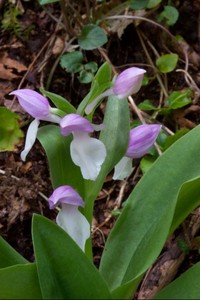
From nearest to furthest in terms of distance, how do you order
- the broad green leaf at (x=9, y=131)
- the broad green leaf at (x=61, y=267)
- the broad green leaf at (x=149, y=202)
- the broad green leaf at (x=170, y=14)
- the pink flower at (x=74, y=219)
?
the broad green leaf at (x=61, y=267), the pink flower at (x=74, y=219), the broad green leaf at (x=149, y=202), the broad green leaf at (x=9, y=131), the broad green leaf at (x=170, y=14)

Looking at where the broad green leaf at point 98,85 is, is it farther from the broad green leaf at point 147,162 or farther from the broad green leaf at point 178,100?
the broad green leaf at point 178,100

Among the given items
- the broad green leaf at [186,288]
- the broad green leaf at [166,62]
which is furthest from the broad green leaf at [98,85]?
the broad green leaf at [166,62]

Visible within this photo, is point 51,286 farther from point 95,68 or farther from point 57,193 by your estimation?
point 95,68

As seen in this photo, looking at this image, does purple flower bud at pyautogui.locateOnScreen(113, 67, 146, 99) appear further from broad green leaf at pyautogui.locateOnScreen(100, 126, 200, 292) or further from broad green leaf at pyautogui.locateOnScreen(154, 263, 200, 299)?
broad green leaf at pyautogui.locateOnScreen(154, 263, 200, 299)

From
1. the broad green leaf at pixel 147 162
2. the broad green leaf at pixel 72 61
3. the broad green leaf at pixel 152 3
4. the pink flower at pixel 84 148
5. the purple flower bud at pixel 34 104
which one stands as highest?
the purple flower bud at pixel 34 104

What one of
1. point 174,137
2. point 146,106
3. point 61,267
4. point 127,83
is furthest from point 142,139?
point 146,106

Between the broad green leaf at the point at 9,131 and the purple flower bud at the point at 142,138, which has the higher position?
the purple flower bud at the point at 142,138
